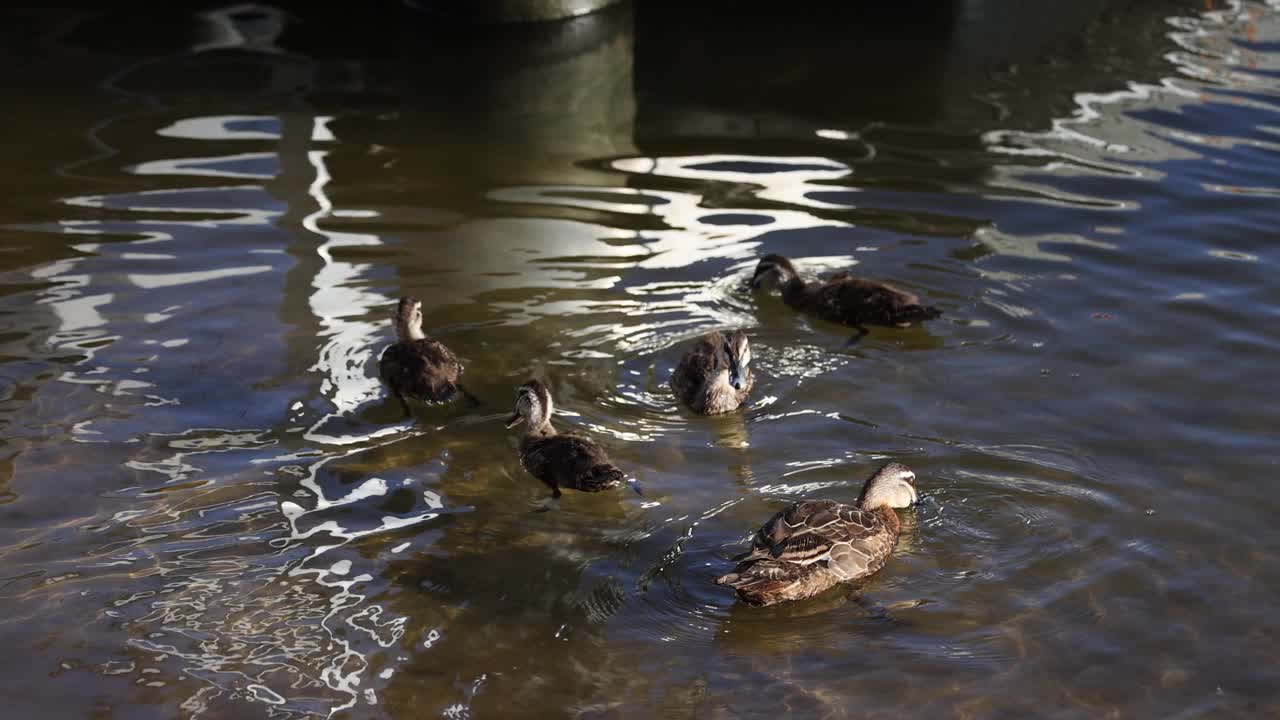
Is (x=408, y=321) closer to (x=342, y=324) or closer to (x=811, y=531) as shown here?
(x=342, y=324)

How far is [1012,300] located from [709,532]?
3.41 meters

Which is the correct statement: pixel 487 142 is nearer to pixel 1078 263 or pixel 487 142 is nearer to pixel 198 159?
pixel 198 159

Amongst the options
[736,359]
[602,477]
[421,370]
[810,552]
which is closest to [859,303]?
[736,359]

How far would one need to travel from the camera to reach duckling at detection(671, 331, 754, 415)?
7.38 m

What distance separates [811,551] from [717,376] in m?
1.82

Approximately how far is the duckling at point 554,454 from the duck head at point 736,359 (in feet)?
3.13

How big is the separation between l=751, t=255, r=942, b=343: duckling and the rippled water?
7.1 inches

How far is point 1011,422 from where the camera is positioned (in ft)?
24.1

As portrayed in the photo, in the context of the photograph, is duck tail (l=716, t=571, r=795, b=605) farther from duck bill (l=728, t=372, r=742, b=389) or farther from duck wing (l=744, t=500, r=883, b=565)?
duck bill (l=728, t=372, r=742, b=389)

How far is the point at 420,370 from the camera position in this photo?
7488 millimetres

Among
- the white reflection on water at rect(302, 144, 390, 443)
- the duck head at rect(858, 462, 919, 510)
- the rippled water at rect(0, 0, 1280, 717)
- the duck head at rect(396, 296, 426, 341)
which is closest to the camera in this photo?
the rippled water at rect(0, 0, 1280, 717)

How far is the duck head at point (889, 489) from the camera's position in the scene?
247 inches

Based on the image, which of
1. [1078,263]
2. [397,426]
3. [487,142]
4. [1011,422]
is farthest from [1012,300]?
[487,142]

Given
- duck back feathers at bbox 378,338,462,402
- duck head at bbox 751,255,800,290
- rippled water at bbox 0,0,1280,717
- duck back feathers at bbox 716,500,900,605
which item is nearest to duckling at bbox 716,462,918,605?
duck back feathers at bbox 716,500,900,605
